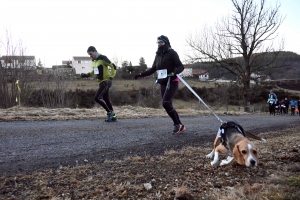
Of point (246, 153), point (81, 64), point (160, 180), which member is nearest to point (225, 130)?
point (246, 153)

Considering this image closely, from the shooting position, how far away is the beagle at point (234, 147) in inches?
126

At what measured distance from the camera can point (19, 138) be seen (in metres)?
5.12

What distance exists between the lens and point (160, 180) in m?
3.10

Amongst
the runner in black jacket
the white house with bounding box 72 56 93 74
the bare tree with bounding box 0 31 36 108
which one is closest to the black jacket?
the runner in black jacket

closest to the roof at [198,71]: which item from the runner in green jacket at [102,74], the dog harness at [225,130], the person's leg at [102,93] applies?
the runner in green jacket at [102,74]

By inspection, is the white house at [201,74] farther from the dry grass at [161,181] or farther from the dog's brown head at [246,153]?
the dog's brown head at [246,153]

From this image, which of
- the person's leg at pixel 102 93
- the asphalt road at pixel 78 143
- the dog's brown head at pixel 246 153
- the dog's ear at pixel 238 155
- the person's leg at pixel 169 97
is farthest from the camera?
the person's leg at pixel 102 93

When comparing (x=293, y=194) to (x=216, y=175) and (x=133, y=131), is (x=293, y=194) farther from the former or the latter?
(x=133, y=131)

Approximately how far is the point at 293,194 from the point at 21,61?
47.9ft

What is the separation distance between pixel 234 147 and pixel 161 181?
3.73ft

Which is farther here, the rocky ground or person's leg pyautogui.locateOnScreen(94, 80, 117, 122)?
person's leg pyautogui.locateOnScreen(94, 80, 117, 122)

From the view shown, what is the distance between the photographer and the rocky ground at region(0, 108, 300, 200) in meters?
2.65

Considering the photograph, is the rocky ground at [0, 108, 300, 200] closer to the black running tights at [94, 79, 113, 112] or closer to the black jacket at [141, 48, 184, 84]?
the black jacket at [141, 48, 184, 84]

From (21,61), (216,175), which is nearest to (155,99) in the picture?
(21,61)
